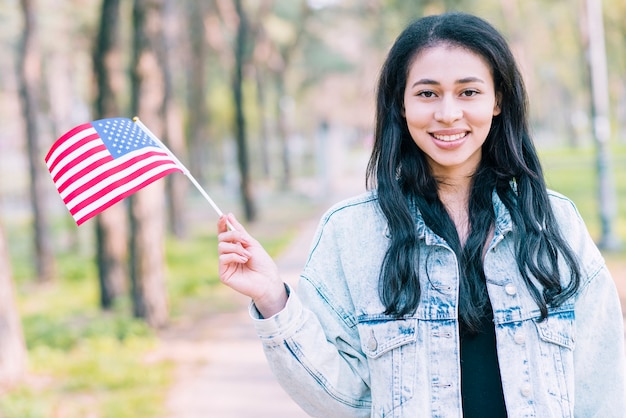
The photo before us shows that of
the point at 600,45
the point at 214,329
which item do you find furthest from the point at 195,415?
the point at 600,45

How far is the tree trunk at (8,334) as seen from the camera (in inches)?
262

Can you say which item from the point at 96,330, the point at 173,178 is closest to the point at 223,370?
the point at 96,330

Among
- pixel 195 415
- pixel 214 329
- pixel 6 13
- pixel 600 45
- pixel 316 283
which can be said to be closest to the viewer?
pixel 316 283

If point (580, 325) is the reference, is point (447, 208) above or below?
above

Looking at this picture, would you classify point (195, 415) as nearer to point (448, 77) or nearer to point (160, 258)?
point (160, 258)

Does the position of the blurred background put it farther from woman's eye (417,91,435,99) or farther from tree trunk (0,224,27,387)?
woman's eye (417,91,435,99)

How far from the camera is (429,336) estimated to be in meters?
2.01

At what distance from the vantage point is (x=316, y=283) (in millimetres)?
2156

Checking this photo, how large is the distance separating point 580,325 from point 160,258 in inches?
286

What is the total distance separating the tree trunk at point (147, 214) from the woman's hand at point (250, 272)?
6.82m

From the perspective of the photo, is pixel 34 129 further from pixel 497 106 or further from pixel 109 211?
pixel 497 106

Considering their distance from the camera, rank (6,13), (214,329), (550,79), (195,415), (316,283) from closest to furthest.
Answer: (316,283) < (195,415) < (214,329) < (6,13) < (550,79)

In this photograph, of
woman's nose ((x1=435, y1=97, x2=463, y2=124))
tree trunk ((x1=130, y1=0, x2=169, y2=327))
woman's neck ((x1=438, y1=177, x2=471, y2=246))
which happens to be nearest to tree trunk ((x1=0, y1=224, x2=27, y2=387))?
tree trunk ((x1=130, y1=0, x2=169, y2=327))

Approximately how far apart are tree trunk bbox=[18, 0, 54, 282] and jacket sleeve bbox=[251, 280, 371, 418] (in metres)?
11.9
